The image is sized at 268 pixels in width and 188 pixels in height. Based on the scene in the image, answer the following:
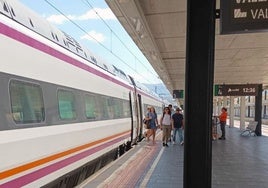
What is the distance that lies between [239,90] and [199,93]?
1788 centimetres

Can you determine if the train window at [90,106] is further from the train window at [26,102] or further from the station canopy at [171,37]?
the train window at [26,102]

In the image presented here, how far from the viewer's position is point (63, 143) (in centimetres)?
572

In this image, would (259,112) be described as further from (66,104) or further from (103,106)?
(66,104)

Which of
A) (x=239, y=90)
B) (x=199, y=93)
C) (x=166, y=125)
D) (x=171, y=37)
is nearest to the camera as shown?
(x=199, y=93)

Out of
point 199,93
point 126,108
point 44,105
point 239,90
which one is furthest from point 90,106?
point 239,90

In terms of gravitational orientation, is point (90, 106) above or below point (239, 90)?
below

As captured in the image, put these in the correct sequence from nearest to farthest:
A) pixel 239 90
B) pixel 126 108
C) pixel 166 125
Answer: pixel 126 108, pixel 166 125, pixel 239 90

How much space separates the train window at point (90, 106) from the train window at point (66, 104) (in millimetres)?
905

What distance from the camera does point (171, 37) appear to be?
9.90 metres

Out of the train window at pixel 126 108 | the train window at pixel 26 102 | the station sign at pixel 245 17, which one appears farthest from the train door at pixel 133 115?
the station sign at pixel 245 17

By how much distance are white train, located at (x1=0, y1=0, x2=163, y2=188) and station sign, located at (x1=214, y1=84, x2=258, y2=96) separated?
1337 cm

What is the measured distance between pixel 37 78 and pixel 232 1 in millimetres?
2931

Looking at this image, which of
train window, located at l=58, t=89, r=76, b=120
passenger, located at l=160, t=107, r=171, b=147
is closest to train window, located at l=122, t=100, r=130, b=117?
passenger, located at l=160, t=107, r=171, b=147

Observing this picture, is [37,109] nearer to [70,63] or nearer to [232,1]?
[70,63]
